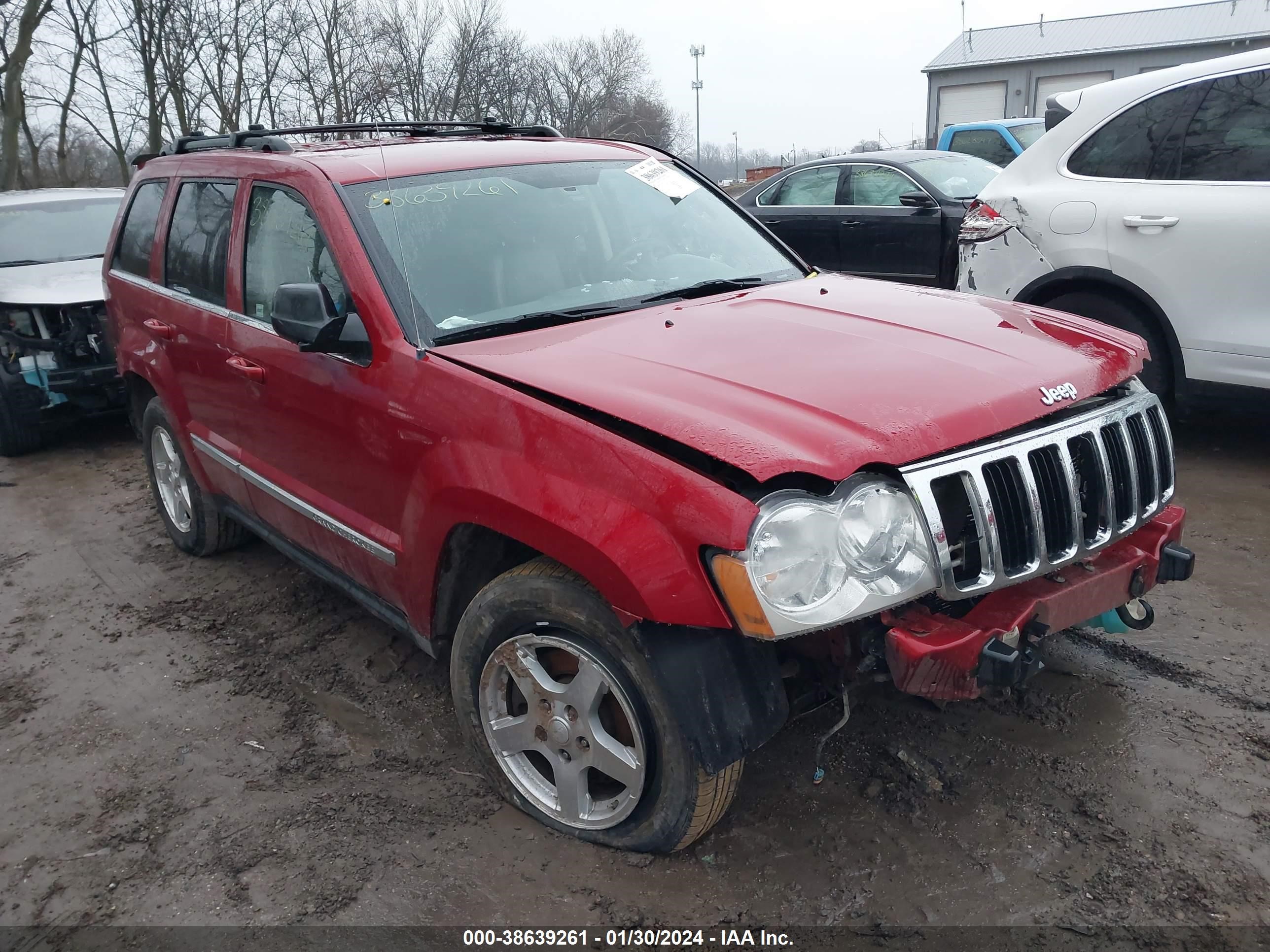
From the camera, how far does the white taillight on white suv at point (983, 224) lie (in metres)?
5.27

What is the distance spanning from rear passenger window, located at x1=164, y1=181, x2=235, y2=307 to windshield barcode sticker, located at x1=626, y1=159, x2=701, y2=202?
A: 155 cm

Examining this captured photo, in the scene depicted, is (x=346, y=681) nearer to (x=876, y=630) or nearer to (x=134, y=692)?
(x=134, y=692)

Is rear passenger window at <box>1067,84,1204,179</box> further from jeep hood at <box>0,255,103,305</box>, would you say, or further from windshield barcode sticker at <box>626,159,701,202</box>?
jeep hood at <box>0,255,103,305</box>

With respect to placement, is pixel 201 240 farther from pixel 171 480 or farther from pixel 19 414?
pixel 19 414

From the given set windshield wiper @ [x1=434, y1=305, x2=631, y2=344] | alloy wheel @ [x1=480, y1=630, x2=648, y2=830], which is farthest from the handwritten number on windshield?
alloy wheel @ [x1=480, y1=630, x2=648, y2=830]

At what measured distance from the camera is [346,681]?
11.6ft

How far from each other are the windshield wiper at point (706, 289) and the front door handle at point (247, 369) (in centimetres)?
137

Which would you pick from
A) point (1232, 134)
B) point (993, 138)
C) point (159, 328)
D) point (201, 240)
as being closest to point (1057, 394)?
point (1232, 134)

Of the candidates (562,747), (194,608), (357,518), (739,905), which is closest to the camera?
(739,905)

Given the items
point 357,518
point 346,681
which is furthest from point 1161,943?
point 346,681

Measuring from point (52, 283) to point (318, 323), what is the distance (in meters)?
5.30

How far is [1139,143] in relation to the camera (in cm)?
482

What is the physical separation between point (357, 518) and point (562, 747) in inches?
41.8

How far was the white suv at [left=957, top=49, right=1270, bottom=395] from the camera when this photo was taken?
4.45 metres
